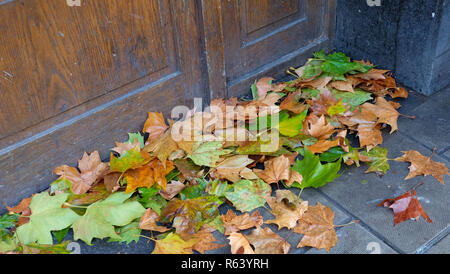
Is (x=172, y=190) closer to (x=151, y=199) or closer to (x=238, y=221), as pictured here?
(x=151, y=199)

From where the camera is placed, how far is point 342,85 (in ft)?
9.07

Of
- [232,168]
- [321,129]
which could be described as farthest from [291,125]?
[232,168]

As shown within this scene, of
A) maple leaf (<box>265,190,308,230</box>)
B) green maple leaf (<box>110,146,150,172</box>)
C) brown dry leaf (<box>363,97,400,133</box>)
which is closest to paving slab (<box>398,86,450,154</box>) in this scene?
brown dry leaf (<box>363,97,400,133</box>)

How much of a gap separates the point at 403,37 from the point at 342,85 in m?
0.44

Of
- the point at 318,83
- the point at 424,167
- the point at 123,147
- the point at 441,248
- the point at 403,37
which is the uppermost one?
the point at 403,37

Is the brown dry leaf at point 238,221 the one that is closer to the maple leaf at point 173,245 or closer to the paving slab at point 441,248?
the maple leaf at point 173,245

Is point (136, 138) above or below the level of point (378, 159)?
above

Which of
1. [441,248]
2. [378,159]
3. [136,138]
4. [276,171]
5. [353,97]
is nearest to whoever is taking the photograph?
[441,248]

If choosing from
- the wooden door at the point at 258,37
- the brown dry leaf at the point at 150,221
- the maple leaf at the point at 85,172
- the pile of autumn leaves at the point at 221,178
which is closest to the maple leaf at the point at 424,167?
the pile of autumn leaves at the point at 221,178

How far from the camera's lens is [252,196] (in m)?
2.17

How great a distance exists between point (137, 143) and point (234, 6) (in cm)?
89

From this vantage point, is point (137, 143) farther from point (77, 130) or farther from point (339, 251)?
point (339, 251)

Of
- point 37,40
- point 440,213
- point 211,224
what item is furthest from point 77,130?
point 440,213

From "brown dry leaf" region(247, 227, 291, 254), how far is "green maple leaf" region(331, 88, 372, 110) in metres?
1.03
